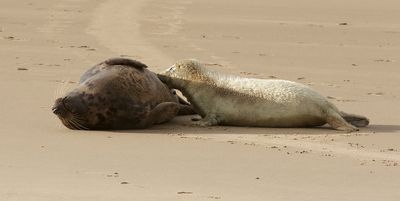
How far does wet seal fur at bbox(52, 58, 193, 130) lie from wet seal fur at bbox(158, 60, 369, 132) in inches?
15.1

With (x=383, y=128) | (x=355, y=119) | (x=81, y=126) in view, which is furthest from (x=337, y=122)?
(x=81, y=126)

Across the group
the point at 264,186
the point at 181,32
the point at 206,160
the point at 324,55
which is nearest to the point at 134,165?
the point at 206,160

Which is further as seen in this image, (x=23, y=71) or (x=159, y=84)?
(x=23, y=71)

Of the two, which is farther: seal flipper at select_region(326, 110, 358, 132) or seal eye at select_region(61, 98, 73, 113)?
seal flipper at select_region(326, 110, 358, 132)

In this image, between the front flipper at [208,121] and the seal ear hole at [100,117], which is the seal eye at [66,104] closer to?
the seal ear hole at [100,117]

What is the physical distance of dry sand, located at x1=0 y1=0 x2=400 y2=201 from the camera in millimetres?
7285

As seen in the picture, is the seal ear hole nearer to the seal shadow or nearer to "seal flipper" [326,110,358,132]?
"seal flipper" [326,110,358,132]

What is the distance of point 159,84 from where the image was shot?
10.4m

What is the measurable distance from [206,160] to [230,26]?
11.6 metres

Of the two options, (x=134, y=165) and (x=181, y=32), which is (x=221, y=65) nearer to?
(x=181, y=32)

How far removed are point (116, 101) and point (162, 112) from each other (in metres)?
0.44

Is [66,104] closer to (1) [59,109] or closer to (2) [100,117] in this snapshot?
(1) [59,109]

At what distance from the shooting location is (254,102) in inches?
408

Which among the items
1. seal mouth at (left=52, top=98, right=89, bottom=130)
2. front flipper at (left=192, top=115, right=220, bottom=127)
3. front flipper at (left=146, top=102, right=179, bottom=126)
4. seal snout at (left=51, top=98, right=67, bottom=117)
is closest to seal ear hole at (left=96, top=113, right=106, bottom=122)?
seal mouth at (left=52, top=98, right=89, bottom=130)
